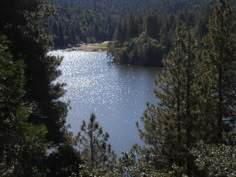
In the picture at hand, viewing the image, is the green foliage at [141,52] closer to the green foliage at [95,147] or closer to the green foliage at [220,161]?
the green foliage at [95,147]

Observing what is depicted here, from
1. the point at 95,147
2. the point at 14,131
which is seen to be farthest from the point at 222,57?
the point at 14,131

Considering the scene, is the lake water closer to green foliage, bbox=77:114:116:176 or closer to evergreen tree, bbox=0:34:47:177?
green foliage, bbox=77:114:116:176

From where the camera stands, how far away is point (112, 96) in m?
69.9

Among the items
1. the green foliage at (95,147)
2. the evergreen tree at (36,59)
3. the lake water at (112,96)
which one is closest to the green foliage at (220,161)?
the evergreen tree at (36,59)

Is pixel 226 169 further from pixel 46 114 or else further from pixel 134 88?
pixel 134 88

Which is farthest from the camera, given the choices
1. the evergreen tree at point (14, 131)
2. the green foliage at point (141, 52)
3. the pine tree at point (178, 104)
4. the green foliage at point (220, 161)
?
the green foliage at point (141, 52)

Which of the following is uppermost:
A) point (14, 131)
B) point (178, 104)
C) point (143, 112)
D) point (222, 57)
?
point (222, 57)

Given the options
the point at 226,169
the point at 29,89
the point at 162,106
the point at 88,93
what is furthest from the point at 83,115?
the point at 226,169

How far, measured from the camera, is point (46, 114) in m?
17.9

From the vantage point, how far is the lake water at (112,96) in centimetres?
5000

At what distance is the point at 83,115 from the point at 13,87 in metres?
47.9

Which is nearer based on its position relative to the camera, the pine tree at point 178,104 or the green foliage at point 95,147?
the pine tree at point 178,104

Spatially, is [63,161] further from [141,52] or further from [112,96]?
[141,52]

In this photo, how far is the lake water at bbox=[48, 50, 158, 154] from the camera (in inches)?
1969
